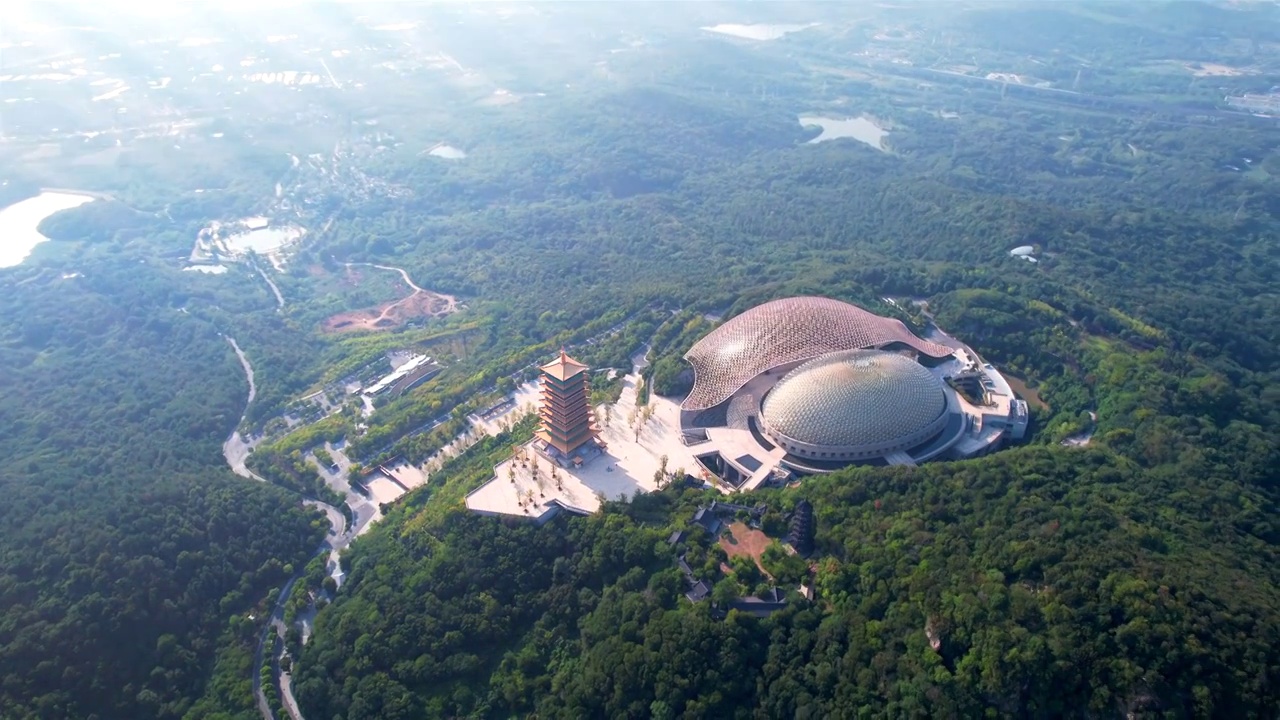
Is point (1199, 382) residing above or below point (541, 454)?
above

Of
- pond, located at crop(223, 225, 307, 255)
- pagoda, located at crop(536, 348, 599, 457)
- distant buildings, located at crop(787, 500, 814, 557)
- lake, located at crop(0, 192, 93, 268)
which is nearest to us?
distant buildings, located at crop(787, 500, 814, 557)

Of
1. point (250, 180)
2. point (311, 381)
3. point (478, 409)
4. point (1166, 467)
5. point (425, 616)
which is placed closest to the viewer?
point (425, 616)

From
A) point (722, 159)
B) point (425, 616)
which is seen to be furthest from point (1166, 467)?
point (722, 159)

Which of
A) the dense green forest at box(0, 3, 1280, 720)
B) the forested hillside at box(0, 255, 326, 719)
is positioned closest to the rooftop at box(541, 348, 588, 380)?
the dense green forest at box(0, 3, 1280, 720)

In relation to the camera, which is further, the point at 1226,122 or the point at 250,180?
the point at 1226,122

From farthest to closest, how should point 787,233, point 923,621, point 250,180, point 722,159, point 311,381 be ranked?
point 722,159 → point 250,180 → point 787,233 → point 311,381 → point 923,621

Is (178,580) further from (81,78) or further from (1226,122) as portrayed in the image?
(1226,122)

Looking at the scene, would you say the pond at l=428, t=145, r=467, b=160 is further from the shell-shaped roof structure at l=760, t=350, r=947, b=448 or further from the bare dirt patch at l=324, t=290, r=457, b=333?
the shell-shaped roof structure at l=760, t=350, r=947, b=448

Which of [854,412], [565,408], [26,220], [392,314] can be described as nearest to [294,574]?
[565,408]
